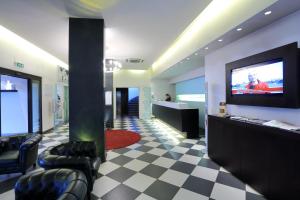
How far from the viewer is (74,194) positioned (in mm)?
1329

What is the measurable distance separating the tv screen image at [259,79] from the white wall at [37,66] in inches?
230

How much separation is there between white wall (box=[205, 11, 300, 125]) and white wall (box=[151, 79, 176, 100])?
22.6 feet

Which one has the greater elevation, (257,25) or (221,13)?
(221,13)

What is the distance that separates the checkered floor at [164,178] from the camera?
8.27 ft

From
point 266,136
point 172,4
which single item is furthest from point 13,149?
point 266,136

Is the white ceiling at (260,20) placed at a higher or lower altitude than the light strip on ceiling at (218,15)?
lower

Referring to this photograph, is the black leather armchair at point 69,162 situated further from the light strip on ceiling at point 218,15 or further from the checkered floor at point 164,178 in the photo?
the light strip on ceiling at point 218,15

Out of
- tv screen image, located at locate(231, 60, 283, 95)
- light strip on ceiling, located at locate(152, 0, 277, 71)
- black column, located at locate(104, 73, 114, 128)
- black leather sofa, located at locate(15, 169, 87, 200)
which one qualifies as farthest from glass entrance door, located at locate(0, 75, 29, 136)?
tv screen image, located at locate(231, 60, 283, 95)

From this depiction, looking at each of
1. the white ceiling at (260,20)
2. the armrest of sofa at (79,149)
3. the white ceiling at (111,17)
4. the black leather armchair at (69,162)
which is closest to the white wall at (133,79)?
the white ceiling at (111,17)

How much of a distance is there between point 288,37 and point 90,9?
3.47 metres

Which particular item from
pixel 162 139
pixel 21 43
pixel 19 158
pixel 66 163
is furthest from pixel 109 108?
pixel 66 163

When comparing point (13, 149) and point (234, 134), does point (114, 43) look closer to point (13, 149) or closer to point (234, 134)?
point (13, 149)

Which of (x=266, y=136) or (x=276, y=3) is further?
(x=266, y=136)

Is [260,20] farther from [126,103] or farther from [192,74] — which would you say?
[126,103]
